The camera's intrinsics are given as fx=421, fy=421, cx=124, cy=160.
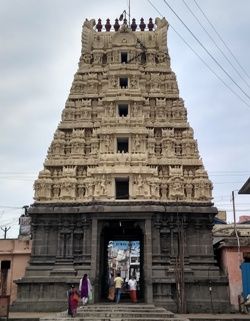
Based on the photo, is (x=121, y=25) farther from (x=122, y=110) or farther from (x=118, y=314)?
(x=118, y=314)

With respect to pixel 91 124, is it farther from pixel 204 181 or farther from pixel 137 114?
pixel 204 181

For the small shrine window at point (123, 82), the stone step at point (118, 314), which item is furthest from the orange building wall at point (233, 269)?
the small shrine window at point (123, 82)

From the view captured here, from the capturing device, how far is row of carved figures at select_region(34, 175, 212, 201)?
2722 cm

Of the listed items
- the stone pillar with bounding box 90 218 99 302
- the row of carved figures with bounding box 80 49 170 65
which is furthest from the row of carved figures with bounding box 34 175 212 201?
the row of carved figures with bounding box 80 49 170 65

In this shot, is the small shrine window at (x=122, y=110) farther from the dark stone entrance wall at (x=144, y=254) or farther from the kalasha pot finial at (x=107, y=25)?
the kalasha pot finial at (x=107, y=25)

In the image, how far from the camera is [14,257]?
90.7ft

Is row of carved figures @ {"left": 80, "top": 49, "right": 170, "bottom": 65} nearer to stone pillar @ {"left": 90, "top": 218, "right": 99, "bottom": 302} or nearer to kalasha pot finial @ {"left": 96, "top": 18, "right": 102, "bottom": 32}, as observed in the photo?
kalasha pot finial @ {"left": 96, "top": 18, "right": 102, "bottom": 32}

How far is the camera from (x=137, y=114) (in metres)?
30.0

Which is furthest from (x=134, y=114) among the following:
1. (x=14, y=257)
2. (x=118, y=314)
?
(x=118, y=314)

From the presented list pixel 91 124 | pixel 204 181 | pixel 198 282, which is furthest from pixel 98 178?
pixel 198 282

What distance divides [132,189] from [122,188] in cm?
144

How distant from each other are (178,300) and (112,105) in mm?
13969

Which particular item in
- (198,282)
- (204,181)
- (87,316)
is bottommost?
(87,316)

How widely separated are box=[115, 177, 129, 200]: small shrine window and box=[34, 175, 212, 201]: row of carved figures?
0.64 metres
